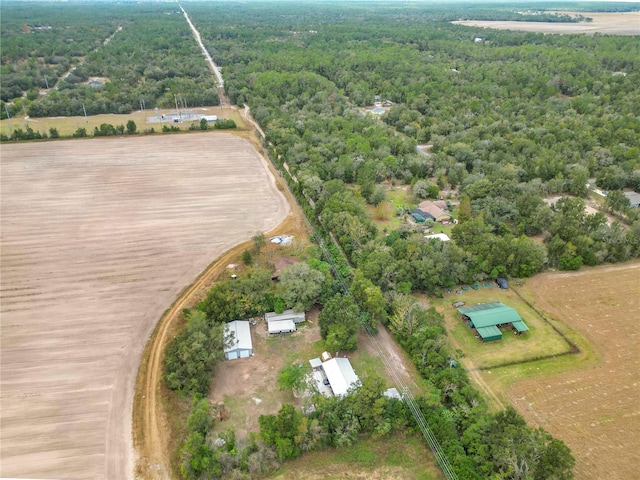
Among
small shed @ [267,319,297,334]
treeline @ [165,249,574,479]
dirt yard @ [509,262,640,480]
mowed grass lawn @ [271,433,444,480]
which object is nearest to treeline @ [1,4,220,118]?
treeline @ [165,249,574,479]

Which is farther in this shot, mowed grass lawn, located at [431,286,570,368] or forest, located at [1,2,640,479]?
mowed grass lawn, located at [431,286,570,368]

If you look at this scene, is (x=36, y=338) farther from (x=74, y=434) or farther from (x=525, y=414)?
(x=525, y=414)

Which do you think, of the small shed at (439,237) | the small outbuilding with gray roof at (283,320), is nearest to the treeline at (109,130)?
the small shed at (439,237)

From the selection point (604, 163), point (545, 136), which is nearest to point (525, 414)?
point (604, 163)

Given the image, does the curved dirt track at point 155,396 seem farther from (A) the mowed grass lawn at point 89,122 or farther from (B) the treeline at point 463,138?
(A) the mowed grass lawn at point 89,122

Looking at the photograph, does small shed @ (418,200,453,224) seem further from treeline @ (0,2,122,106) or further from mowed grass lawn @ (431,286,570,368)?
treeline @ (0,2,122,106)

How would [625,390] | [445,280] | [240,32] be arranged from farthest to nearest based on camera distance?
[240,32] < [445,280] < [625,390]

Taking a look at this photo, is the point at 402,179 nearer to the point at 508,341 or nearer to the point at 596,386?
the point at 508,341

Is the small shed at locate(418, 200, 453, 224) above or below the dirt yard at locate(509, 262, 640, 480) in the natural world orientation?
above

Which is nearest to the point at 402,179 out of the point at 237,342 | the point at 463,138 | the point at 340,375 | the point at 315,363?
the point at 463,138
